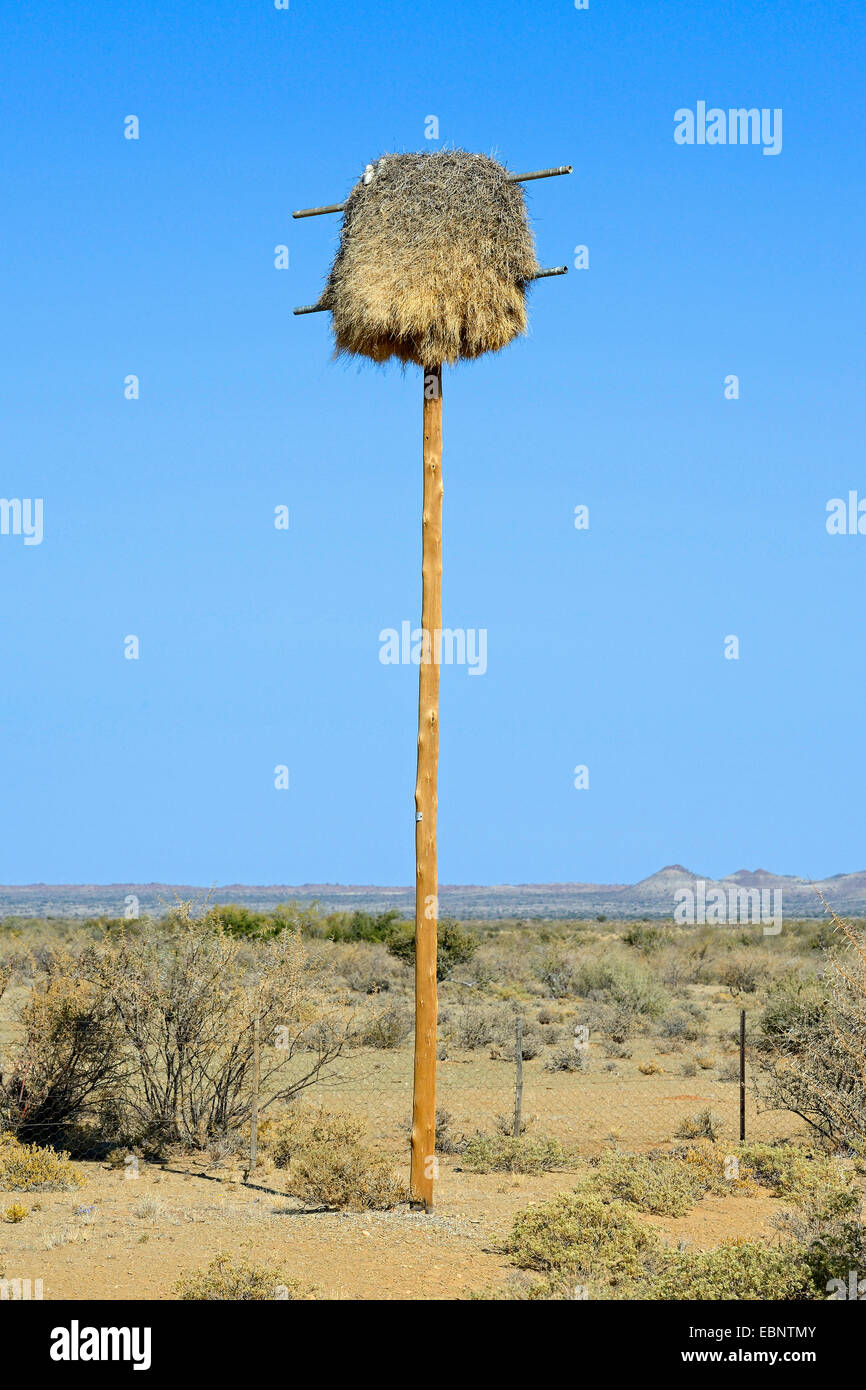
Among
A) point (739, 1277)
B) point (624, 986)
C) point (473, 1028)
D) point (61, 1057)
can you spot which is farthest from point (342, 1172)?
point (624, 986)

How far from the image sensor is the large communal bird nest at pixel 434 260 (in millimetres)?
9992

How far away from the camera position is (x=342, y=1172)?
33.1 feet

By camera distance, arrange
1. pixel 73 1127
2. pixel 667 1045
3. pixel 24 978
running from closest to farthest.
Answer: pixel 73 1127 < pixel 667 1045 < pixel 24 978

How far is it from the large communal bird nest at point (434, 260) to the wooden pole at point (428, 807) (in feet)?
1.70

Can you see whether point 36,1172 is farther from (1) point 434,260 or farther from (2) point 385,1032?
(2) point 385,1032

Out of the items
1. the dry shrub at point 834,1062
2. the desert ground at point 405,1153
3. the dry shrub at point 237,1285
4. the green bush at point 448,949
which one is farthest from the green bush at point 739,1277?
the green bush at point 448,949

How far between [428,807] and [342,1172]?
313 centimetres

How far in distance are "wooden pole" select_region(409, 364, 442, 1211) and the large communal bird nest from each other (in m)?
0.52

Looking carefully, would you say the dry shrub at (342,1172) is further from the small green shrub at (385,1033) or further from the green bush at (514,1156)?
the small green shrub at (385,1033)

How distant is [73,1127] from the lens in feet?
42.7

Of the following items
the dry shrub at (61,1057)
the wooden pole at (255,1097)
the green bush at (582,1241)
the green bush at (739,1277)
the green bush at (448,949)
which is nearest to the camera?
the green bush at (739,1277)
